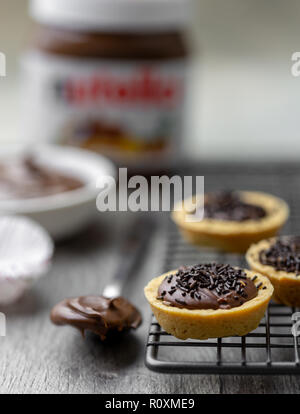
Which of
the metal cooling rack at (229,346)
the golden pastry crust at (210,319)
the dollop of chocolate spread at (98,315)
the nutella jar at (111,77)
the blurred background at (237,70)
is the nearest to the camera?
the metal cooling rack at (229,346)

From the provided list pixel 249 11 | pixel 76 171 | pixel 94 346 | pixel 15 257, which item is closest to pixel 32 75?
pixel 76 171

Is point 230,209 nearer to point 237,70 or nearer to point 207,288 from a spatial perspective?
point 207,288

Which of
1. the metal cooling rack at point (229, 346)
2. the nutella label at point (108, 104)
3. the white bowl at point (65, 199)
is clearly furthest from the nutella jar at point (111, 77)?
the metal cooling rack at point (229, 346)

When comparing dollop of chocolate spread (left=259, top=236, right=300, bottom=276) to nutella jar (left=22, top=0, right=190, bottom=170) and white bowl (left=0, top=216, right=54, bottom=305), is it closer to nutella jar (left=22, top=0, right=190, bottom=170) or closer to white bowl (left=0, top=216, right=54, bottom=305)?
white bowl (left=0, top=216, right=54, bottom=305)

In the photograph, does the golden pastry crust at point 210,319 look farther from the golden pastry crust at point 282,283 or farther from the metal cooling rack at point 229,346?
the golden pastry crust at point 282,283
